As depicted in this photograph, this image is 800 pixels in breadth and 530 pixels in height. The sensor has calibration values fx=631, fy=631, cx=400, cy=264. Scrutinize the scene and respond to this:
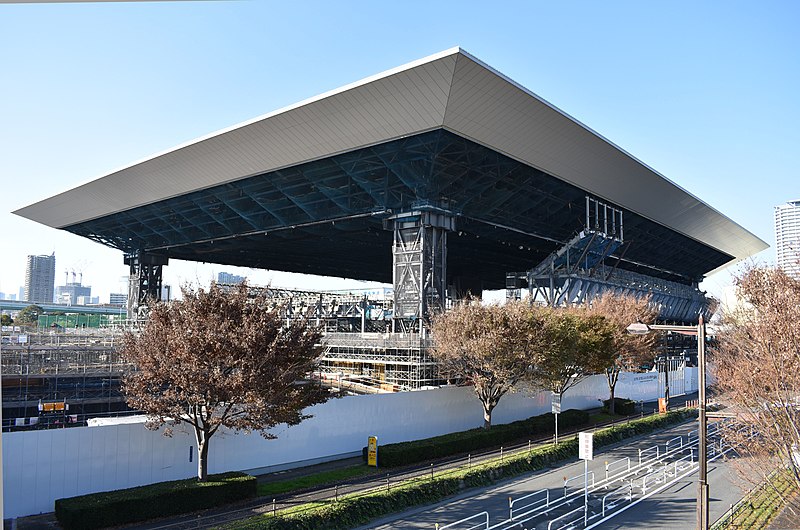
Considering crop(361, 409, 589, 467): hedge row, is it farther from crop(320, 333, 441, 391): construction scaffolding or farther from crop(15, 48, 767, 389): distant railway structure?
crop(320, 333, 441, 391): construction scaffolding

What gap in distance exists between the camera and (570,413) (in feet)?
134

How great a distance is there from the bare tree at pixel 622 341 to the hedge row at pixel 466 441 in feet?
21.0

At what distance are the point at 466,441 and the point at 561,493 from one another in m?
7.48

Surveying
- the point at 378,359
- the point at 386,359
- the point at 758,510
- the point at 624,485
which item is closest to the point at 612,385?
the point at 386,359

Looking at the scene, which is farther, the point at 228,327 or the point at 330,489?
the point at 330,489

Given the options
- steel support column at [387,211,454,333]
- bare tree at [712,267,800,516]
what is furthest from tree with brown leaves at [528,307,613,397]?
bare tree at [712,267,800,516]

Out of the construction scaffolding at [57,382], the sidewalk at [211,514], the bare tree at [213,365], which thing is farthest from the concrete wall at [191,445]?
the construction scaffolding at [57,382]

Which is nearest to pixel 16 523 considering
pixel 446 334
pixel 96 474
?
pixel 96 474

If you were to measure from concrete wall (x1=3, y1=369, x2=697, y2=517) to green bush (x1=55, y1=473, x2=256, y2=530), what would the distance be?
55.5 inches

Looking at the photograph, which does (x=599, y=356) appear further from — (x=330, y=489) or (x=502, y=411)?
(x=330, y=489)

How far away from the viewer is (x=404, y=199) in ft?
172

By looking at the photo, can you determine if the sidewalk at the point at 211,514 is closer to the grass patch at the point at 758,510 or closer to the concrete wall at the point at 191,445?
the concrete wall at the point at 191,445

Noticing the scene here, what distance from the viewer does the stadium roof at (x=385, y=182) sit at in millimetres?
44000

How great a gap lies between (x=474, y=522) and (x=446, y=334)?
48.2ft
